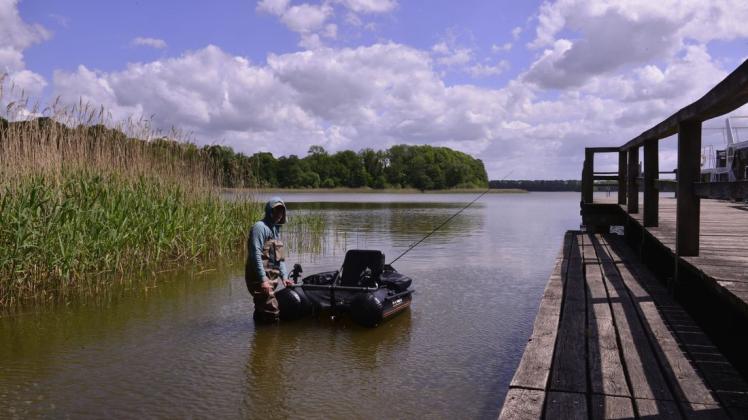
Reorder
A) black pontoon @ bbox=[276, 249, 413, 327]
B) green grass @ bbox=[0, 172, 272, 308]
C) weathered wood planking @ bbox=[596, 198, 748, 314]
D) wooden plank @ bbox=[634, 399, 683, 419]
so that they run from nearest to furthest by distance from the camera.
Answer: wooden plank @ bbox=[634, 399, 683, 419], weathered wood planking @ bbox=[596, 198, 748, 314], black pontoon @ bbox=[276, 249, 413, 327], green grass @ bbox=[0, 172, 272, 308]

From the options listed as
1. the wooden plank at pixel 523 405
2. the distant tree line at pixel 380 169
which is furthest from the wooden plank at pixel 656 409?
the distant tree line at pixel 380 169

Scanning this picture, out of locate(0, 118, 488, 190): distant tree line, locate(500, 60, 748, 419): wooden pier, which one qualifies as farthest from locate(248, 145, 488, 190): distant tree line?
locate(500, 60, 748, 419): wooden pier

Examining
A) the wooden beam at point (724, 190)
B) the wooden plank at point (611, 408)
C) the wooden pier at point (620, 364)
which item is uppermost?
the wooden beam at point (724, 190)

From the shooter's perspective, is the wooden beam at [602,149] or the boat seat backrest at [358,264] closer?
the boat seat backrest at [358,264]

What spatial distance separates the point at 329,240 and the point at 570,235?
679 cm

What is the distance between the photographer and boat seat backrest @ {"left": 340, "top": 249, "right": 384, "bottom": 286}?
25.0 ft

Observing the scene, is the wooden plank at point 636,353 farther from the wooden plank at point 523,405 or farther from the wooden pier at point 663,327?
the wooden plank at point 523,405

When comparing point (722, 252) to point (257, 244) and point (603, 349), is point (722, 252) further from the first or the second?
point (257, 244)

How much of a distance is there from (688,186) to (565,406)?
2.60 meters

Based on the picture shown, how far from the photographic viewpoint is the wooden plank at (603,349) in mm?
3436

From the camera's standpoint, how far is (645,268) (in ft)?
25.0

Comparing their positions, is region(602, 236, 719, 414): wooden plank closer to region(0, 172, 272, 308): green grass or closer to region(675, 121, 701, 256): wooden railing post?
region(675, 121, 701, 256): wooden railing post

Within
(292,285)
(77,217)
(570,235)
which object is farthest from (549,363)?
(570,235)

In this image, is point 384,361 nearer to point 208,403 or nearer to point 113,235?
point 208,403
